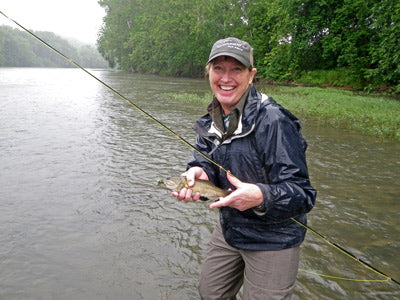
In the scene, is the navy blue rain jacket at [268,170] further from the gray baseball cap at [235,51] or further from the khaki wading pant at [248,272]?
the gray baseball cap at [235,51]

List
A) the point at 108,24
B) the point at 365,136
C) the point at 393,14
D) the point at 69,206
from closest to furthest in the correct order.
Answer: the point at 69,206 → the point at 365,136 → the point at 393,14 → the point at 108,24

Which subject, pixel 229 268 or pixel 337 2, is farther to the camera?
pixel 337 2

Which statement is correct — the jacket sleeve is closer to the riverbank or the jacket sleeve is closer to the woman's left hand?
the woman's left hand

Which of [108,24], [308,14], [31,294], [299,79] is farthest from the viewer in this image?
[108,24]

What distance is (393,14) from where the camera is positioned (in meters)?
15.6

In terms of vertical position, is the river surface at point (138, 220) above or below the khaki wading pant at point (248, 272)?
below

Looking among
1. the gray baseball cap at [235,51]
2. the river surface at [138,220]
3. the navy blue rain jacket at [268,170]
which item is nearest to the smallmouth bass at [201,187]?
the navy blue rain jacket at [268,170]

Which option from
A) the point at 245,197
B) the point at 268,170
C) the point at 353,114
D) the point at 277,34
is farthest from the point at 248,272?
the point at 277,34

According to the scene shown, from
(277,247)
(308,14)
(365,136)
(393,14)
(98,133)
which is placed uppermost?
(308,14)

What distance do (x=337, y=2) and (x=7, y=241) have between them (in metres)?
34.2

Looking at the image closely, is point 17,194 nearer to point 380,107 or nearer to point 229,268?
point 229,268

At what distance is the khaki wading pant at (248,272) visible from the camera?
8.03 feet

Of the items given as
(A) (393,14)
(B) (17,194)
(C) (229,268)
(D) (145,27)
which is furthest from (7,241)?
(D) (145,27)

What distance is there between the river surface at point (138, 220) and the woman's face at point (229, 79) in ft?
8.77
